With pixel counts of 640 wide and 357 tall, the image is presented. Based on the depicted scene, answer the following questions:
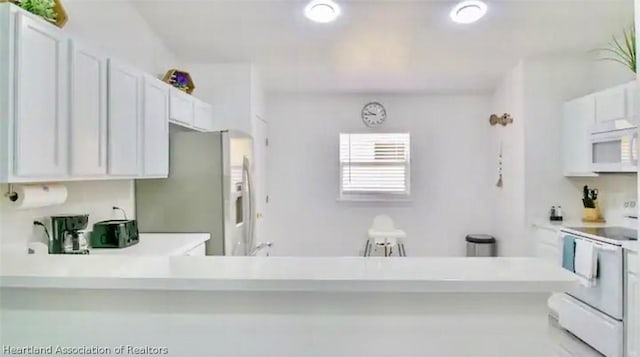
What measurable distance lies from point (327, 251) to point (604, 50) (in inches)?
131

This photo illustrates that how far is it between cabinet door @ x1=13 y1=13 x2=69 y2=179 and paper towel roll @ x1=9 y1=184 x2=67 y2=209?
0.67ft

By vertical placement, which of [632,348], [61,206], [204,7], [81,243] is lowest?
[632,348]

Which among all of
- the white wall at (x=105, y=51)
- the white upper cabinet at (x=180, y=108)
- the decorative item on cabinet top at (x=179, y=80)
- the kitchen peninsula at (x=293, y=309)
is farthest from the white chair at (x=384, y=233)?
the kitchen peninsula at (x=293, y=309)

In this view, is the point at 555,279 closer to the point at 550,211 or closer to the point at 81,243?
the point at 81,243

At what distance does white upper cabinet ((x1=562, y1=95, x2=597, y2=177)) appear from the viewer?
3641mm

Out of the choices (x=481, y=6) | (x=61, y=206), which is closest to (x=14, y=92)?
(x=61, y=206)

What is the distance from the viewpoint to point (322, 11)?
334 cm

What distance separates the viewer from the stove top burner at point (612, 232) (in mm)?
3027

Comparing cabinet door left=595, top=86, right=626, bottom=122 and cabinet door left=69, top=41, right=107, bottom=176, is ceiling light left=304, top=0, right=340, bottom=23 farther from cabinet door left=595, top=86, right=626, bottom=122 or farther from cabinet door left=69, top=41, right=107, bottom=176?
cabinet door left=595, top=86, right=626, bottom=122

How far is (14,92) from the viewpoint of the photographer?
67.5 inches

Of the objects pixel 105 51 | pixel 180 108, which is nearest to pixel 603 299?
pixel 180 108

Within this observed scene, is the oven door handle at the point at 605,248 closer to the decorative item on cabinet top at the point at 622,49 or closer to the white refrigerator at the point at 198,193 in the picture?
the decorative item on cabinet top at the point at 622,49

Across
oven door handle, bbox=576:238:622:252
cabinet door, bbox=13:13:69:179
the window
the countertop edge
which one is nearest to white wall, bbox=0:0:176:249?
cabinet door, bbox=13:13:69:179

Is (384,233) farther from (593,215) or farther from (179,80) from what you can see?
(179,80)
